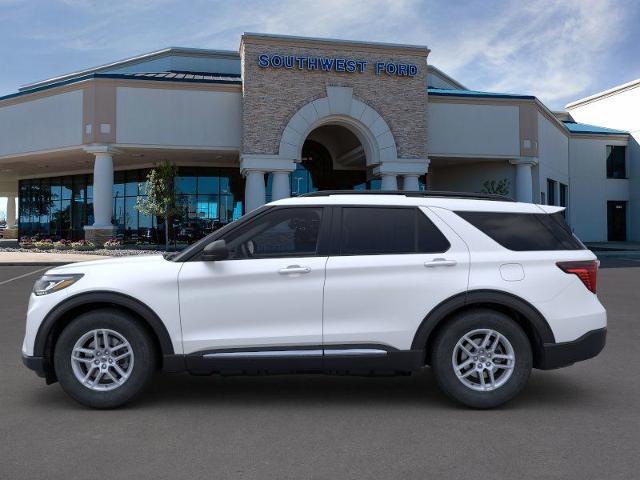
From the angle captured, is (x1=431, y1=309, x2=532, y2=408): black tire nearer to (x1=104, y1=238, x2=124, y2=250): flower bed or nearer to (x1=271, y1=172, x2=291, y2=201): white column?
(x1=271, y1=172, x2=291, y2=201): white column

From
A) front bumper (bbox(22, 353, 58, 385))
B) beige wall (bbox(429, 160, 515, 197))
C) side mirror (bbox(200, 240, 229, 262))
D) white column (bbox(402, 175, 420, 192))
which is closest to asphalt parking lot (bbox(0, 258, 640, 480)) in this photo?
Answer: front bumper (bbox(22, 353, 58, 385))

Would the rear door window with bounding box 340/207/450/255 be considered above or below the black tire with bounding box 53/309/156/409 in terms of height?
above

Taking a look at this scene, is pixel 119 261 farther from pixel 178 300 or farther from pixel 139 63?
pixel 139 63

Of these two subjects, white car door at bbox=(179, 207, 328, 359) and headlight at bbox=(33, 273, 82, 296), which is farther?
headlight at bbox=(33, 273, 82, 296)

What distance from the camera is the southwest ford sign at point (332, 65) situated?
86.6ft

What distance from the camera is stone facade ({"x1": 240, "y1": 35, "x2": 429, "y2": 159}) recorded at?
26516mm

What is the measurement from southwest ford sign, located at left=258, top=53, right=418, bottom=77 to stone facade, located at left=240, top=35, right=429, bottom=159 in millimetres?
171

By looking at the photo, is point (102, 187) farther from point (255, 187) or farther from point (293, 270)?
point (293, 270)

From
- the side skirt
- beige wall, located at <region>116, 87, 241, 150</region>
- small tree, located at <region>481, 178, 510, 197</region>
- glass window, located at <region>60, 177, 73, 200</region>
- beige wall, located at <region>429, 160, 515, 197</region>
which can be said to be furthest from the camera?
glass window, located at <region>60, 177, 73, 200</region>

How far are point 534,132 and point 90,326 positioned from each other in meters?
30.2

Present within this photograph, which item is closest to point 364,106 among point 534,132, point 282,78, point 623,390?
point 282,78

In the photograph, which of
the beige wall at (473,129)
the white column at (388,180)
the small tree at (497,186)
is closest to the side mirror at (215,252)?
the white column at (388,180)

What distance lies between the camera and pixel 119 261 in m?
4.98

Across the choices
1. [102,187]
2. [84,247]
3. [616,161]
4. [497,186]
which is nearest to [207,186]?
[102,187]
